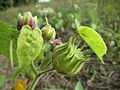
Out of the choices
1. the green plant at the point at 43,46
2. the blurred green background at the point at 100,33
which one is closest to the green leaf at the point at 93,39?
the green plant at the point at 43,46

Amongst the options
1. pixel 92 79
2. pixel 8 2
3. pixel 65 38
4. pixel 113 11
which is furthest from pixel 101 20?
pixel 8 2

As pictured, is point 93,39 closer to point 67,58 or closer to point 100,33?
point 67,58

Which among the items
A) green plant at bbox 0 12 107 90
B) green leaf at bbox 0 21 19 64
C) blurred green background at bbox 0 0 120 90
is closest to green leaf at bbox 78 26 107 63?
green plant at bbox 0 12 107 90

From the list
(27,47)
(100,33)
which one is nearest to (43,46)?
Answer: (27,47)

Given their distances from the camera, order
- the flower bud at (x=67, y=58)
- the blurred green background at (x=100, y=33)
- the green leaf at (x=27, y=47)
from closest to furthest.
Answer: the green leaf at (x=27, y=47)
the flower bud at (x=67, y=58)
the blurred green background at (x=100, y=33)

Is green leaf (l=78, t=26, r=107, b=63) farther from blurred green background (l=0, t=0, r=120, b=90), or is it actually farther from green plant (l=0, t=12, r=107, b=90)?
blurred green background (l=0, t=0, r=120, b=90)

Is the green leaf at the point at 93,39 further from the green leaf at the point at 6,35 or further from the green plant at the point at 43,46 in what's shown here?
the green leaf at the point at 6,35

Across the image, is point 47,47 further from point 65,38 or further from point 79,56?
point 65,38

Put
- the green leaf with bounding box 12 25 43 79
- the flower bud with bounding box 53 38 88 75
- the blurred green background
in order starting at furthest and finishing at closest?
the blurred green background
the flower bud with bounding box 53 38 88 75
the green leaf with bounding box 12 25 43 79
